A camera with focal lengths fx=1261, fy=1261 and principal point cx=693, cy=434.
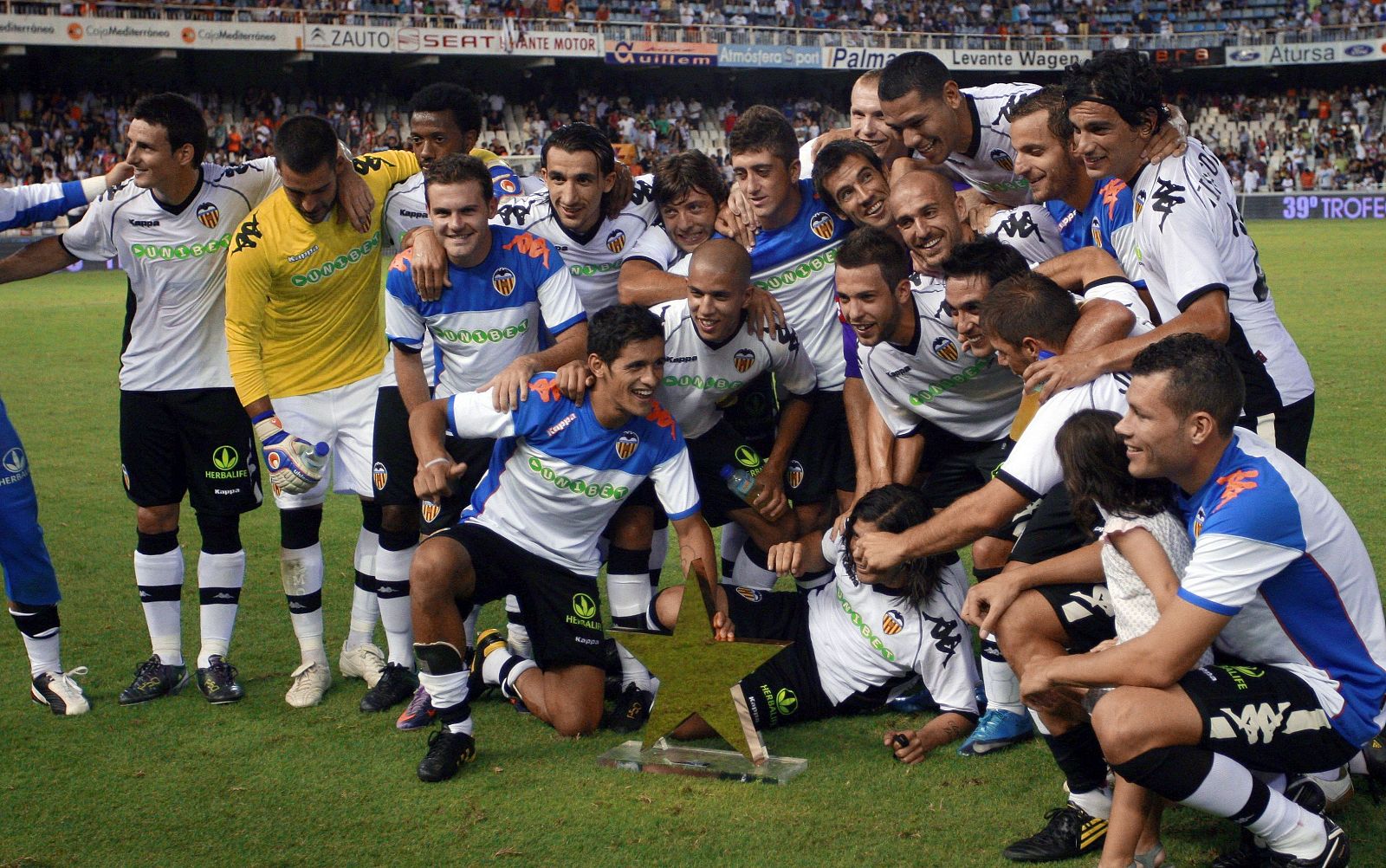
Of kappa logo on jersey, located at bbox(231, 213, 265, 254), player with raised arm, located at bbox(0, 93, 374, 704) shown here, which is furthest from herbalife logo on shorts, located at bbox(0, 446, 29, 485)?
kappa logo on jersey, located at bbox(231, 213, 265, 254)

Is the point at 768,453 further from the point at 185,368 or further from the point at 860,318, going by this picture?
the point at 185,368

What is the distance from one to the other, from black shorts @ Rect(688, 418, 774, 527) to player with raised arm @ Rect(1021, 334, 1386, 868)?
2259mm

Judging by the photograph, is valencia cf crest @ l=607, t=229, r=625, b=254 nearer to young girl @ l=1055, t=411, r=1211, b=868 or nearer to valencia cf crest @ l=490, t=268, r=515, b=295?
valencia cf crest @ l=490, t=268, r=515, b=295

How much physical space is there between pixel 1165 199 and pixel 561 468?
2.38 metres

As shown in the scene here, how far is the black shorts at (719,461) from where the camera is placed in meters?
5.55

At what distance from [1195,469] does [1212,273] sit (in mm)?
1064

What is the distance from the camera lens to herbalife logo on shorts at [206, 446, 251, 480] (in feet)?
18.0

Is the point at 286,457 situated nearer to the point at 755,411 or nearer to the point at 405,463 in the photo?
the point at 405,463

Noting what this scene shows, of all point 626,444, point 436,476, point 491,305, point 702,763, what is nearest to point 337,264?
point 491,305

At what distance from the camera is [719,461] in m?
5.55

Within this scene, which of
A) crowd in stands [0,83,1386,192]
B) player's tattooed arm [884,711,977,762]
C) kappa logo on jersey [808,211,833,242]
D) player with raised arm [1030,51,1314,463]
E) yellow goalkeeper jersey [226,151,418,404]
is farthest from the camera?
crowd in stands [0,83,1386,192]

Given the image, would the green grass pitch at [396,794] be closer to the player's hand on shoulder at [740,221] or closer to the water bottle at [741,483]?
the water bottle at [741,483]

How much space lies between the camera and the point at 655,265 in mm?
5680

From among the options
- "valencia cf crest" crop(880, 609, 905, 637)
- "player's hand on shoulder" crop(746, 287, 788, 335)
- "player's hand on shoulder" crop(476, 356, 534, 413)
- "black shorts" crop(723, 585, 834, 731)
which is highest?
"player's hand on shoulder" crop(746, 287, 788, 335)
